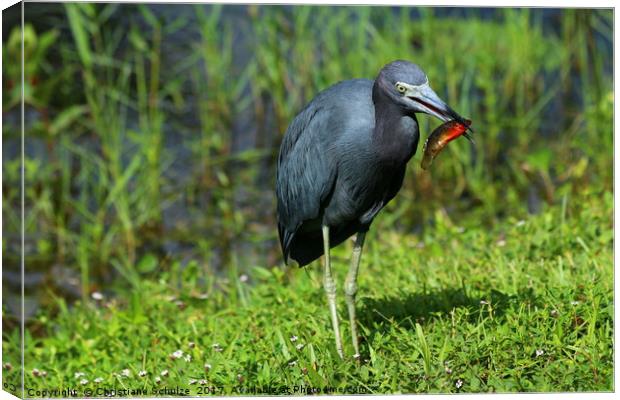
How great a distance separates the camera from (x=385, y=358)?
13.3 feet

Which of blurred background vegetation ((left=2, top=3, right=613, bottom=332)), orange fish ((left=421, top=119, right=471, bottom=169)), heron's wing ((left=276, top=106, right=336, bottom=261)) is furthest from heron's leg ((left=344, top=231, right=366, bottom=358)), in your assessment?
blurred background vegetation ((left=2, top=3, right=613, bottom=332))

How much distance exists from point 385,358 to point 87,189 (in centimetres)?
325

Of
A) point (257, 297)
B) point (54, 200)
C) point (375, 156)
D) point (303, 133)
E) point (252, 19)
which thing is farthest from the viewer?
point (252, 19)

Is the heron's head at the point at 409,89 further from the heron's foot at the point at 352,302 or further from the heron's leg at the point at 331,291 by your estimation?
the heron's foot at the point at 352,302

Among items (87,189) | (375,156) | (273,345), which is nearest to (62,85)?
(87,189)

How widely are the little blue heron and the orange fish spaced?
63 millimetres

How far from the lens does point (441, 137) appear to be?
148 inches

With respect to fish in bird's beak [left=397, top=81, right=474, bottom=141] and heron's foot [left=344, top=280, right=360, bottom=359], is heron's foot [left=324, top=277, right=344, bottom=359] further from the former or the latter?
fish in bird's beak [left=397, top=81, right=474, bottom=141]

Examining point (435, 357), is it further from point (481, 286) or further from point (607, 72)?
point (607, 72)

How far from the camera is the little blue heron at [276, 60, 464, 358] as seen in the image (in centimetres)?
369

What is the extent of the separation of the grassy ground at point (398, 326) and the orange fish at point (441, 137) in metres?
0.62

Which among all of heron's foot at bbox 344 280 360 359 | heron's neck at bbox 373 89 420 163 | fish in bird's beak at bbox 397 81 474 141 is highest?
fish in bird's beak at bbox 397 81 474 141

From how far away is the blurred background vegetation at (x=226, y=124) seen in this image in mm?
6297

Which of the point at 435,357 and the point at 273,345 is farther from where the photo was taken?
the point at 273,345
